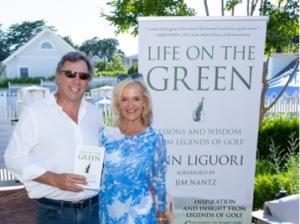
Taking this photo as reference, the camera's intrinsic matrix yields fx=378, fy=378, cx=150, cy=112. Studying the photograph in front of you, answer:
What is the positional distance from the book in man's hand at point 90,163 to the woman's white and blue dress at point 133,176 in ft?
0.30

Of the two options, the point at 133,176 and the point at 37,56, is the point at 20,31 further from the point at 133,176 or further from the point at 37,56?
the point at 133,176

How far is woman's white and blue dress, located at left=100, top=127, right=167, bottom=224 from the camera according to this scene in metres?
2.05

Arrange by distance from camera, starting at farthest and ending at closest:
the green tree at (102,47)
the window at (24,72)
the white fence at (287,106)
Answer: the green tree at (102,47) < the window at (24,72) < the white fence at (287,106)

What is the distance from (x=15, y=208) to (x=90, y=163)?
333 centimetres

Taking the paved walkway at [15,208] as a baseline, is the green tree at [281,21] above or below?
above

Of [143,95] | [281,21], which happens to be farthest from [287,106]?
[143,95]

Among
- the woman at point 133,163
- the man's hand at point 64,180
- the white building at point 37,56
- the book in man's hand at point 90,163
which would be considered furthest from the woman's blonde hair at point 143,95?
the white building at point 37,56

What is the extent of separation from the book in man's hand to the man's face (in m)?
0.31

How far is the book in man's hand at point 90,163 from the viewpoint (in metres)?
1.98

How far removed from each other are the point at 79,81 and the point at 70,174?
1.68 feet

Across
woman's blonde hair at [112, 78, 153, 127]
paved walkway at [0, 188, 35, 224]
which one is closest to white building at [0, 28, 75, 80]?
paved walkway at [0, 188, 35, 224]

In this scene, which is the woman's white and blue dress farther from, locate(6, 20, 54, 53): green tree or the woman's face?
locate(6, 20, 54, 53): green tree

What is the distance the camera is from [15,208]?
4.85 metres

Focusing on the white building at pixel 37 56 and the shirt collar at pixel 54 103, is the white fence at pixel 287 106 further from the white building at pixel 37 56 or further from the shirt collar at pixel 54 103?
the white building at pixel 37 56
